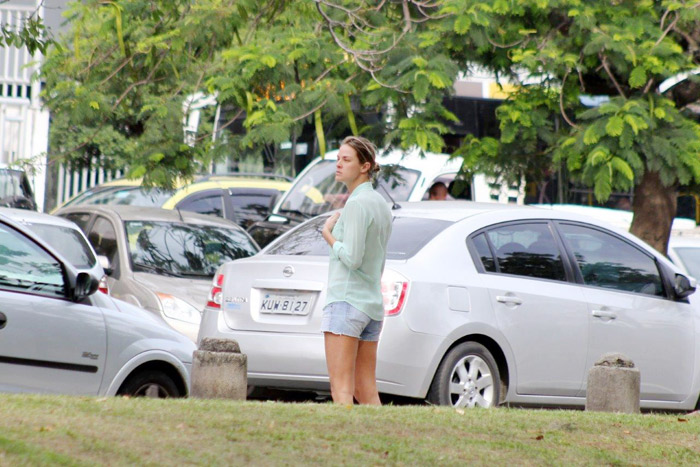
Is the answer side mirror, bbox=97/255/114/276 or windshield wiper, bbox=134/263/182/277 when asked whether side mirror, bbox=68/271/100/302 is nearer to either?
side mirror, bbox=97/255/114/276

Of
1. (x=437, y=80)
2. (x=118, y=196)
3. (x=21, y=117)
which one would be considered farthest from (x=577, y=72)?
(x=21, y=117)

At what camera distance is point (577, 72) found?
41.1 ft

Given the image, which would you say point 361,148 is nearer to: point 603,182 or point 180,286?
point 180,286

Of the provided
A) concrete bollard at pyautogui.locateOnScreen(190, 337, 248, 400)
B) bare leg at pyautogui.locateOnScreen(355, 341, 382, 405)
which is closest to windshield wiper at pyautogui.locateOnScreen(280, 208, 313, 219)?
concrete bollard at pyautogui.locateOnScreen(190, 337, 248, 400)

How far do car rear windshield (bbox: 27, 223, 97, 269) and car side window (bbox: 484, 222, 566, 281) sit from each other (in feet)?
13.4

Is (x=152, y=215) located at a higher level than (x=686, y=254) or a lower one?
higher

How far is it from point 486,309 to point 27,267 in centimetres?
304

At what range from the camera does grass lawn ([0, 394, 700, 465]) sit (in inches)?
199

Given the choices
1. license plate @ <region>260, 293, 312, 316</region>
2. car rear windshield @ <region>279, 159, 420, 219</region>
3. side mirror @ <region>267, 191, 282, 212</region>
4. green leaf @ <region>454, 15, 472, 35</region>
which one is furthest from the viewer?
side mirror @ <region>267, 191, 282, 212</region>

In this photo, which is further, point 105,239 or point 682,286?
point 105,239

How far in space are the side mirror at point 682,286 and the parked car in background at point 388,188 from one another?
3.92 m

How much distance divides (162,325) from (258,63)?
4512 mm

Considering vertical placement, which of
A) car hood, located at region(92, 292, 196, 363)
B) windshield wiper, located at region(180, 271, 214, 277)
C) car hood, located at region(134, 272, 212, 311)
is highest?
windshield wiper, located at region(180, 271, 214, 277)

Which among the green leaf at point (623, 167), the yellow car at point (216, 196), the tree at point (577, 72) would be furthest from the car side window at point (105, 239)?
the green leaf at point (623, 167)
